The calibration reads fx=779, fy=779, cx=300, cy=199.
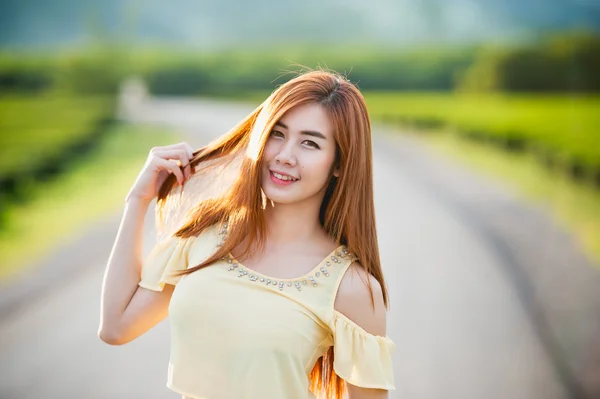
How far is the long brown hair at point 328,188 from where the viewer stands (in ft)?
5.75

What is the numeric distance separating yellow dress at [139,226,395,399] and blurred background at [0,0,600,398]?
7.44 meters

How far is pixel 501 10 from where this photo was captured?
1044cm

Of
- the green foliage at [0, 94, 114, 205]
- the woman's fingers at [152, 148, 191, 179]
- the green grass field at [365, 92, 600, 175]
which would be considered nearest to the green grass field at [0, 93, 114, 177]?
the green foliage at [0, 94, 114, 205]

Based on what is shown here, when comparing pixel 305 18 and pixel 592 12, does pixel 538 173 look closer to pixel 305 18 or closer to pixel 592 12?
pixel 592 12

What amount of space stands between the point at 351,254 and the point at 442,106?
9052 millimetres

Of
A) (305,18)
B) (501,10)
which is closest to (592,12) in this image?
(501,10)

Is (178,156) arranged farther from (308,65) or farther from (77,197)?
(308,65)

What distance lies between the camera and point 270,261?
70.6 inches

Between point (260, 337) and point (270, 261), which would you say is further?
point (270, 261)

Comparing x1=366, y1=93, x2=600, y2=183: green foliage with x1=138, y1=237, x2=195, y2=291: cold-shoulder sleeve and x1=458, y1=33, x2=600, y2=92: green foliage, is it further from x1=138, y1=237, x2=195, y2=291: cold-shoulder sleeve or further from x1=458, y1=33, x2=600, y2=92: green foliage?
x1=138, y1=237, x2=195, y2=291: cold-shoulder sleeve

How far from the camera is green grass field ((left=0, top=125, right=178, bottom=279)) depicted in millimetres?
7750

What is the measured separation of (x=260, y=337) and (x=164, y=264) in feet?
1.08

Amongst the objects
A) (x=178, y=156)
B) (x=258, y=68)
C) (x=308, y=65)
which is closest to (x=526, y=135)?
(x=308, y=65)

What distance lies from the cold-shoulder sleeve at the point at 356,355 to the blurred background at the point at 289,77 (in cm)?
743
